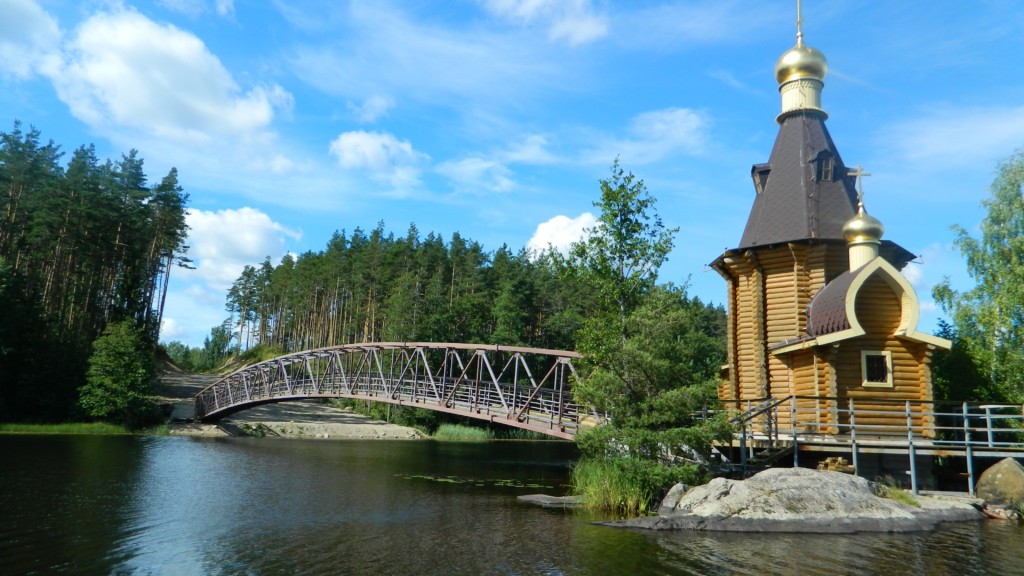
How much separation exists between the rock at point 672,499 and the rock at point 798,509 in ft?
0.23

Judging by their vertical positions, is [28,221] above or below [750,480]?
above

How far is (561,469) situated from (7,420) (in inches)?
1398

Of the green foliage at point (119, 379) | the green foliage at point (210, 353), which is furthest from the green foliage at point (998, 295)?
the green foliage at point (210, 353)

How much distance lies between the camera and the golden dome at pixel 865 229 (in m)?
21.9

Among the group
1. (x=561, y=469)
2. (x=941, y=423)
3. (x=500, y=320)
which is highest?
(x=500, y=320)

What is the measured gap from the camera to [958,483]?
2062 cm

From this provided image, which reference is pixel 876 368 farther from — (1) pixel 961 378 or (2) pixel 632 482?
(2) pixel 632 482

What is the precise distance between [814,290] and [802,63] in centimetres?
979

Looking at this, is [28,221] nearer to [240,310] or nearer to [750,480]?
[750,480]

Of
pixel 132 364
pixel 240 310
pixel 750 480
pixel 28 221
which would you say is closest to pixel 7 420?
pixel 132 364

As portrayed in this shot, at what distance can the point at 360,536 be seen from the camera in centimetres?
1464

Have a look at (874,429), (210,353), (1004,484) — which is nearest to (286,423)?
(874,429)

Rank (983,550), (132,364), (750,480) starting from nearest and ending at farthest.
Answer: (983,550)
(750,480)
(132,364)

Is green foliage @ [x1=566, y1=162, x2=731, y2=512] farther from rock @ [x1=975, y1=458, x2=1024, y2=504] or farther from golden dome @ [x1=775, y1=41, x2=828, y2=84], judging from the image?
golden dome @ [x1=775, y1=41, x2=828, y2=84]
